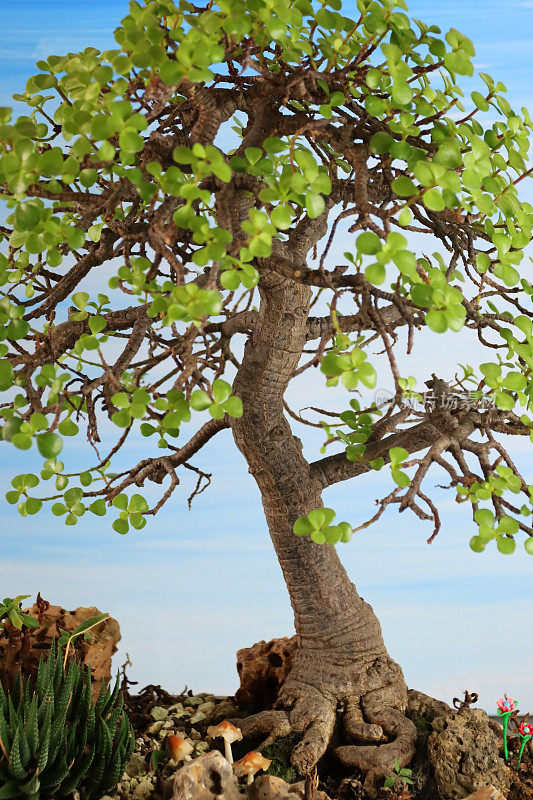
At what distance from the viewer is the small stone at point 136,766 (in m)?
2.09

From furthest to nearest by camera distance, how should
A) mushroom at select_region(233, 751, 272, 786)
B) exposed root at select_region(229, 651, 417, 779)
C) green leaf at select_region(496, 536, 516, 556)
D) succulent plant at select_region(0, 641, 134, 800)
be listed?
exposed root at select_region(229, 651, 417, 779) → mushroom at select_region(233, 751, 272, 786) → succulent plant at select_region(0, 641, 134, 800) → green leaf at select_region(496, 536, 516, 556)

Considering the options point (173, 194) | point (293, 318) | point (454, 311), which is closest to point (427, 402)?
point (293, 318)

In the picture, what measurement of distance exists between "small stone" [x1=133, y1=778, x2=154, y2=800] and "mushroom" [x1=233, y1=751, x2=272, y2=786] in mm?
256

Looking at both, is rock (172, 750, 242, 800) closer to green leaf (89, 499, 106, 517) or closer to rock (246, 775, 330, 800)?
rock (246, 775, 330, 800)

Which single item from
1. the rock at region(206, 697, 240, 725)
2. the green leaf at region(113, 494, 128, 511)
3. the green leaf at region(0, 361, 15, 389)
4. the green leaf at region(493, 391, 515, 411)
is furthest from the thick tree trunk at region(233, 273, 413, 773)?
the green leaf at region(0, 361, 15, 389)

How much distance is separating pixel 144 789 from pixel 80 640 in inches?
19.5

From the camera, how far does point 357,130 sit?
5.76 feet

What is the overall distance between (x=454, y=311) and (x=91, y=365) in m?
1.09

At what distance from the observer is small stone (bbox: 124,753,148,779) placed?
6.84ft

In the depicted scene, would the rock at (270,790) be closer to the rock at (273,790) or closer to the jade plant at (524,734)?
the rock at (273,790)

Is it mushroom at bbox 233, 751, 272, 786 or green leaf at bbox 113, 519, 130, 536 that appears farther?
green leaf at bbox 113, 519, 130, 536

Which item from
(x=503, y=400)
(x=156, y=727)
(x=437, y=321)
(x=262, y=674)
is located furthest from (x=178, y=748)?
(x=437, y=321)

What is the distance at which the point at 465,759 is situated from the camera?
2.07 m

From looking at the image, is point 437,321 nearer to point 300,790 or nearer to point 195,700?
point 300,790
